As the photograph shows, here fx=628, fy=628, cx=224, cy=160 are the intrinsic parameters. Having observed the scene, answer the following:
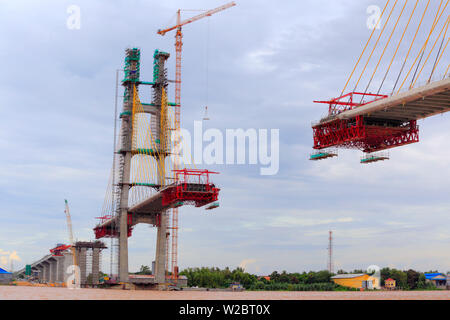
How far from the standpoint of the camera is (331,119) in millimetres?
85375

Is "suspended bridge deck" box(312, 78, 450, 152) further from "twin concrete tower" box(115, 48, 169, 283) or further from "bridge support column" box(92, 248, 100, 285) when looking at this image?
"bridge support column" box(92, 248, 100, 285)

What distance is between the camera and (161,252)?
133 meters

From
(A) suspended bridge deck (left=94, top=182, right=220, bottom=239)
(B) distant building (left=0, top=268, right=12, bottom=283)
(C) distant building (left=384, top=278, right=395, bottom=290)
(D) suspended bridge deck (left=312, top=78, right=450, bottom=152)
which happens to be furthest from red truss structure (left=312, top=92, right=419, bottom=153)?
(B) distant building (left=0, top=268, right=12, bottom=283)

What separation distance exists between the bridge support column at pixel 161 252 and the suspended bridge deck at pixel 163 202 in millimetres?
1393

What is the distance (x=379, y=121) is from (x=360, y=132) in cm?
460

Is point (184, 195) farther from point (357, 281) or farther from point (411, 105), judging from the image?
point (357, 281)

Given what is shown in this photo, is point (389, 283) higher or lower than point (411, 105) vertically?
lower

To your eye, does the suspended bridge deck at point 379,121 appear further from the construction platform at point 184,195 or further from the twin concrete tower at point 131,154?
the twin concrete tower at point 131,154

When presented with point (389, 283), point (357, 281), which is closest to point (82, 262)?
point (357, 281)

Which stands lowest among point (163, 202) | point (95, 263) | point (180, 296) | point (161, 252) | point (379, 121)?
point (180, 296)

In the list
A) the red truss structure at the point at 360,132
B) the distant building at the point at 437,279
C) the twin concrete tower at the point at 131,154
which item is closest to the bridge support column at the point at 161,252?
the twin concrete tower at the point at 131,154

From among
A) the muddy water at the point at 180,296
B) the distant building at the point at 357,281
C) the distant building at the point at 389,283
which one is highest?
the muddy water at the point at 180,296

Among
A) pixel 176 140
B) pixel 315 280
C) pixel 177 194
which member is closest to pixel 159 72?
pixel 176 140

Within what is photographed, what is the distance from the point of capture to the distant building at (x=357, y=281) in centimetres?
17462
